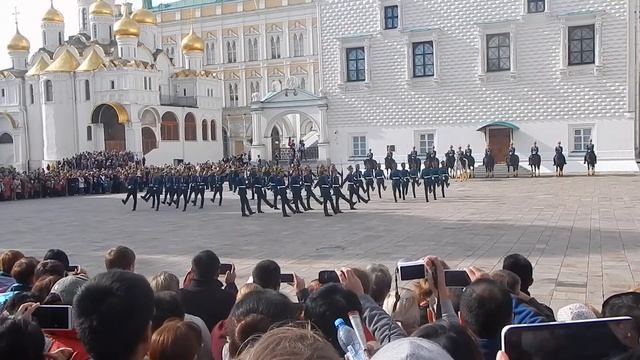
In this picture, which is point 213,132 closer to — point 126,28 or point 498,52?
point 126,28

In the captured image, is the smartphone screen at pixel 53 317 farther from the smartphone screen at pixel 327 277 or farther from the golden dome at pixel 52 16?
the golden dome at pixel 52 16

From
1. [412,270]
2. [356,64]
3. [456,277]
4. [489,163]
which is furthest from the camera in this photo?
[356,64]

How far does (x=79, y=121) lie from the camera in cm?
4991

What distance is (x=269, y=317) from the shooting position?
3.35 meters

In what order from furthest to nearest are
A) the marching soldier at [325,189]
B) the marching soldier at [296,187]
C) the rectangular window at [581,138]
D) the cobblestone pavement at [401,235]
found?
the rectangular window at [581,138] < the marching soldier at [296,187] < the marching soldier at [325,189] < the cobblestone pavement at [401,235]

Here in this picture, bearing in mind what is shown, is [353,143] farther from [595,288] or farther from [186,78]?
[595,288]

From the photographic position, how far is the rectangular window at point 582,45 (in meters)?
35.0

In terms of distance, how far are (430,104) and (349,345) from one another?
121 ft

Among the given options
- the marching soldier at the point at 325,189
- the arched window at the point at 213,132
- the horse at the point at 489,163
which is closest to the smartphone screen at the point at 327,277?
the marching soldier at the point at 325,189

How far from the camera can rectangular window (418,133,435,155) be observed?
38.6 meters

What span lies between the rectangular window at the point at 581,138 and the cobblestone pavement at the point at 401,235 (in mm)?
9950

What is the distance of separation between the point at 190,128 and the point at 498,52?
2732 centimetres

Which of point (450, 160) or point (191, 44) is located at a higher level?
point (191, 44)

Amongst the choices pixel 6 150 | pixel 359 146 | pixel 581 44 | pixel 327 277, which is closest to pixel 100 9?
pixel 6 150
